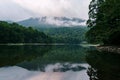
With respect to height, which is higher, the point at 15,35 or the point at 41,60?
the point at 15,35

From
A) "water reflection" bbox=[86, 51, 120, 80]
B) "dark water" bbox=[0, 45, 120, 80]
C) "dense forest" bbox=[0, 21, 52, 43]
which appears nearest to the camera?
"water reflection" bbox=[86, 51, 120, 80]

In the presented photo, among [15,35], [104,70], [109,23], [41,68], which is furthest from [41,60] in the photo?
[15,35]

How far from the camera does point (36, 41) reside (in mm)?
199250

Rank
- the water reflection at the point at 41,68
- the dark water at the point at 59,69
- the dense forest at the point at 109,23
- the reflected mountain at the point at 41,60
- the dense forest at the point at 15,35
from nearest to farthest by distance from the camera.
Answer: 1. the dark water at the point at 59,69
2. the water reflection at the point at 41,68
3. the reflected mountain at the point at 41,60
4. the dense forest at the point at 109,23
5. the dense forest at the point at 15,35

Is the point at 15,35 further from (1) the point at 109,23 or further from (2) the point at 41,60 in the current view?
(2) the point at 41,60

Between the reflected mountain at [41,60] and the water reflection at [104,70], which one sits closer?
the water reflection at [104,70]

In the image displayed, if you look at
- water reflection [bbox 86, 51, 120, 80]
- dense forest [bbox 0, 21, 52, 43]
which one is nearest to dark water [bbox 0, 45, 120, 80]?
water reflection [bbox 86, 51, 120, 80]

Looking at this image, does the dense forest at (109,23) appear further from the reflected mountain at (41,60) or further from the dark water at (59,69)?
the dark water at (59,69)

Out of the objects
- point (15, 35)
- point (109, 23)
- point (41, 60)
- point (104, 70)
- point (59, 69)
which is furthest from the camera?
point (15, 35)

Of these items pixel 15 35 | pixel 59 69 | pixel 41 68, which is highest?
pixel 15 35

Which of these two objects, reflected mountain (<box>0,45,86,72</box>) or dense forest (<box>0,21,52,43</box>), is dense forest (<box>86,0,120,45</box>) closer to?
reflected mountain (<box>0,45,86,72</box>)

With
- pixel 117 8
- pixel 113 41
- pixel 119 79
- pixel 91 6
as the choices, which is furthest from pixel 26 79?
pixel 91 6

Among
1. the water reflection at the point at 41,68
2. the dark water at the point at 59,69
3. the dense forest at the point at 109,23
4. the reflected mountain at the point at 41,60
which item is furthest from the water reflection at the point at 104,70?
the dense forest at the point at 109,23

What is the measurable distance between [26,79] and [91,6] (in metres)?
71.3
